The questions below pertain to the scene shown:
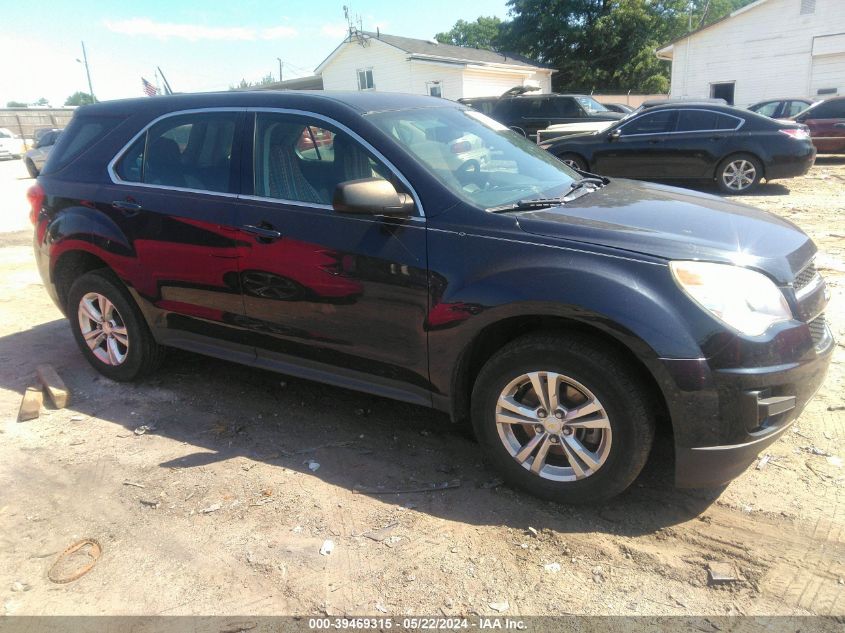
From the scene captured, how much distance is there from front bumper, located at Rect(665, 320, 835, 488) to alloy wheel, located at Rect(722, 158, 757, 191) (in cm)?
928

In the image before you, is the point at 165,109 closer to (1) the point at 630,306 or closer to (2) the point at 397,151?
(2) the point at 397,151

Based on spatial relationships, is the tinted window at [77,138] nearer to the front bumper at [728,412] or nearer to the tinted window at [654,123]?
the front bumper at [728,412]

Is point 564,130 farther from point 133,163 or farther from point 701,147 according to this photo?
point 133,163

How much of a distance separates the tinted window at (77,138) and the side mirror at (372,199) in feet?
7.44

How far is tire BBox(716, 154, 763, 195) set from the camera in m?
10.8

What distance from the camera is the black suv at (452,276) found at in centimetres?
266

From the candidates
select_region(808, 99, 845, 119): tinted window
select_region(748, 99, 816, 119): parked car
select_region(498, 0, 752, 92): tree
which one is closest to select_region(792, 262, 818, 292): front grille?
select_region(808, 99, 845, 119): tinted window

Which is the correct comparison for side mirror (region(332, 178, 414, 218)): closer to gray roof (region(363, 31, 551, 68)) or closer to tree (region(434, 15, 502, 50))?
gray roof (region(363, 31, 551, 68))

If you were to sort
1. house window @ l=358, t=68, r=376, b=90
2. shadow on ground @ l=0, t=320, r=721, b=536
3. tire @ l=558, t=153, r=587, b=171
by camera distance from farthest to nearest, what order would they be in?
house window @ l=358, t=68, r=376, b=90 → tire @ l=558, t=153, r=587, b=171 → shadow on ground @ l=0, t=320, r=721, b=536

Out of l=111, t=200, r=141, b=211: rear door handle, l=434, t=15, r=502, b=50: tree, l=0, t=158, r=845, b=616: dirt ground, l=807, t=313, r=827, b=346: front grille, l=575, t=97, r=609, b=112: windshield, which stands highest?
l=434, t=15, r=502, b=50: tree

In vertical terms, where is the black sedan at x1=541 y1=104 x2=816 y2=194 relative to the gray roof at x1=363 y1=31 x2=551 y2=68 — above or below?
below

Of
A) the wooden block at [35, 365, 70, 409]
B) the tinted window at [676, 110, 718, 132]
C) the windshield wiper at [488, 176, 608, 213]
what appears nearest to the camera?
the windshield wiper at [488, 176, 608, 213]

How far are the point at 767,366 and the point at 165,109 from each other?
12.5ft

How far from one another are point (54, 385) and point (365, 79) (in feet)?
102
